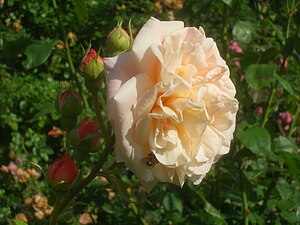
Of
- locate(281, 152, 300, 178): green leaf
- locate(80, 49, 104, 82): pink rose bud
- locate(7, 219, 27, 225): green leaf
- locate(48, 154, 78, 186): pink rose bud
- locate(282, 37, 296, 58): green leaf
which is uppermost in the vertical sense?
locate(80, 49, 104, 82): pink rose bud

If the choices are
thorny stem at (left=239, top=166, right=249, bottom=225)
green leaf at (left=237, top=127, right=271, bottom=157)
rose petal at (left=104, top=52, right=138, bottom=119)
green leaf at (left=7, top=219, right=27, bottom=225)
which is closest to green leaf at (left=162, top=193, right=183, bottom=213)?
thorny stem at (left=239, top=166, right=249, bottom=225)

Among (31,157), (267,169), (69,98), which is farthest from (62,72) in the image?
(69,98)

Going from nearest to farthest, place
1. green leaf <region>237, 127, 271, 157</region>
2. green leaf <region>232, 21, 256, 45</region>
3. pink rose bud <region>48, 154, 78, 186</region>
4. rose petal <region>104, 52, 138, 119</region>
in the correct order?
rose petal <region>104, 52, 138, 119</region> < pink rose bud <region>48, 154, 78, 186</region> < green leaf <region>237, 127, 271, 157</region> < green leaf <region>232, 21, 256, 45</region>

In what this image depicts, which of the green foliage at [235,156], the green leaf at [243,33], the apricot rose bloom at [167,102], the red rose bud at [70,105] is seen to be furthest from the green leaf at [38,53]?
the apricot rose bloom at [167,102]

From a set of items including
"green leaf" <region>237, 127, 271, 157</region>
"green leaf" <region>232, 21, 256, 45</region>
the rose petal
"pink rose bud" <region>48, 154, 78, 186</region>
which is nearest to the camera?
the rose petal

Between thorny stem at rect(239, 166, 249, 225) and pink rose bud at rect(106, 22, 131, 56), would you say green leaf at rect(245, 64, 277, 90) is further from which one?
pink rose bud at rect(106, 22, 131, 56)

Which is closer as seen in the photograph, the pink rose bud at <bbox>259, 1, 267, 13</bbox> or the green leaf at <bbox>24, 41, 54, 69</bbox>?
the green leaf at <bbox>24, 41, 54, 69</bbox>

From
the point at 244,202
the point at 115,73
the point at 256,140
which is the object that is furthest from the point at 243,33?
the point at 115,73

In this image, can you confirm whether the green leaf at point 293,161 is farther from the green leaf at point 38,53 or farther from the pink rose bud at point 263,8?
the green leaf at point 38,53
